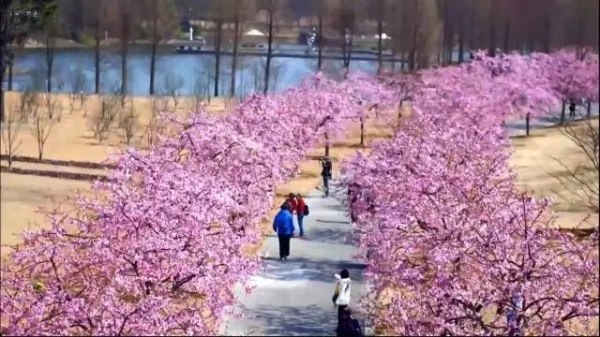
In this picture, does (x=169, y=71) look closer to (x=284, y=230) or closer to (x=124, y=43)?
(x=124, y=43)

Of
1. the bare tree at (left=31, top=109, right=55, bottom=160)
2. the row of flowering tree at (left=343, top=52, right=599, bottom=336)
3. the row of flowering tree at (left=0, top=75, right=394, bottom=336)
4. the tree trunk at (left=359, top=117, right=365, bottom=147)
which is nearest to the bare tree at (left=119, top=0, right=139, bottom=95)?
the row of flowering tree at (left=0, top=75, right=394, bottom=336)

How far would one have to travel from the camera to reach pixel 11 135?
712cm

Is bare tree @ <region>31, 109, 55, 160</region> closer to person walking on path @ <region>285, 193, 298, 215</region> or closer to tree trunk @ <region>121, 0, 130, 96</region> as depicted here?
tree trunk @ <region>121, 0, 130, 96</region>

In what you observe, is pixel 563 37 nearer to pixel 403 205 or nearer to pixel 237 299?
pixel 403 205

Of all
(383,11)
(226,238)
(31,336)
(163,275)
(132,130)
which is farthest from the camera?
(383,11)

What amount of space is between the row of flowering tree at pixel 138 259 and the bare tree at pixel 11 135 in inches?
168

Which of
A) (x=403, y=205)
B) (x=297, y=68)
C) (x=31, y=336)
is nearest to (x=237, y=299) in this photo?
(x=403, y=205)

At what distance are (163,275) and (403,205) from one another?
33.4 inches

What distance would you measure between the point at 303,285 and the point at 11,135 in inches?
190

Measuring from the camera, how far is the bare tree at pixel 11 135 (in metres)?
6.89

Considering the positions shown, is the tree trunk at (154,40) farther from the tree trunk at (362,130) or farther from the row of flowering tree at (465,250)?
the tree trunk at (362,130)

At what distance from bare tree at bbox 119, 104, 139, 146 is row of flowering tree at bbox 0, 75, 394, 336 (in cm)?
67

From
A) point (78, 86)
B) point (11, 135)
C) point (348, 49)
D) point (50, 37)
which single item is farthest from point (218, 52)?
point (11, 135)

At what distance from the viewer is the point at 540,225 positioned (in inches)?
77.9
